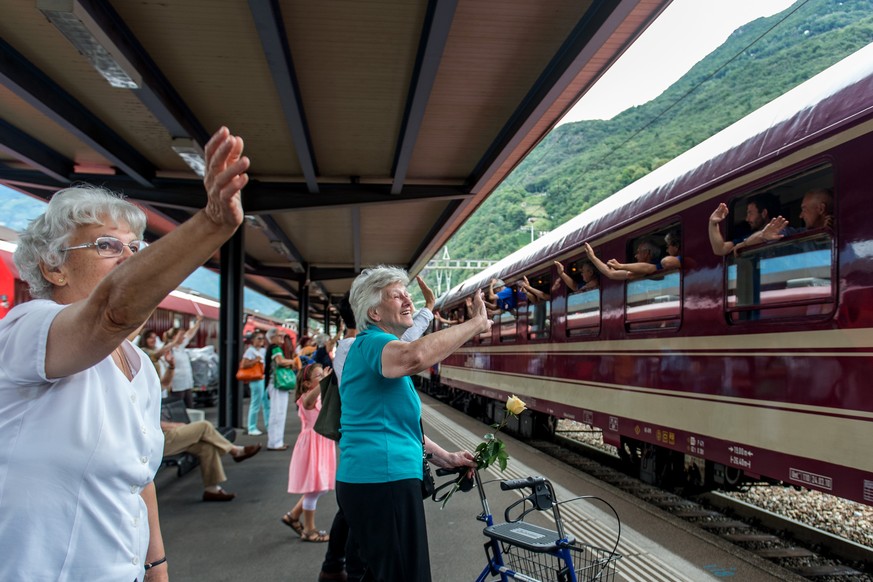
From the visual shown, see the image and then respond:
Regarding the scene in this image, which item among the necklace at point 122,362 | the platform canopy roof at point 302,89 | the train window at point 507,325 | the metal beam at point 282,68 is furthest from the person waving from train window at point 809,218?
the train window at point 507,325

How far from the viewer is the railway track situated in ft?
16.0

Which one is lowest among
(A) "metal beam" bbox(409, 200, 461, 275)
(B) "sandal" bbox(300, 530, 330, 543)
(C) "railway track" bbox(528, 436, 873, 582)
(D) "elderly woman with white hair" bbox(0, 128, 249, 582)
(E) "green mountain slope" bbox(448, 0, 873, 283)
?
(C) "railway track" bbox(528, 436, 873, 582)

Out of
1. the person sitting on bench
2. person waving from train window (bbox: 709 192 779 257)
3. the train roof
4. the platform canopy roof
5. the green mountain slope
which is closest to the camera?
the train roof

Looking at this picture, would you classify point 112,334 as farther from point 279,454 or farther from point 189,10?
point 279,454

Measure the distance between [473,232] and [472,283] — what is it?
81811 mm

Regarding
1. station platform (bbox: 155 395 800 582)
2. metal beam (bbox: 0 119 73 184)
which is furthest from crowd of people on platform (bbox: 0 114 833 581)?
metal beam (bbox: 0 119 73 184)

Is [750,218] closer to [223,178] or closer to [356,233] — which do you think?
[223,178]

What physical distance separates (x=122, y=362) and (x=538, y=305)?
8.59 meters

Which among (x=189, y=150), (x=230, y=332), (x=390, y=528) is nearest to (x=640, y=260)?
(x=390, y=528)

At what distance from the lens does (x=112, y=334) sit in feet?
4.43

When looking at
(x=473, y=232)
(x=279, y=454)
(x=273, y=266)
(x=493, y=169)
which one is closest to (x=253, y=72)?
(x=493, y=169)

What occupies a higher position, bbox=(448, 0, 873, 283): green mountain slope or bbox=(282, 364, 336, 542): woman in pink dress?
bbox=(448, 0, 873, 283): green mountain slope

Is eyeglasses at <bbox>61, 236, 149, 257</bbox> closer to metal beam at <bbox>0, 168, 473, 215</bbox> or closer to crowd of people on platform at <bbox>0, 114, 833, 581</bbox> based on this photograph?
crowd of people on platform at <bbox>0, 114, 833, 581</bbox>

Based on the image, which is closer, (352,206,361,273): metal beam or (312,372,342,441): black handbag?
(312,372,342,441): black handbag
